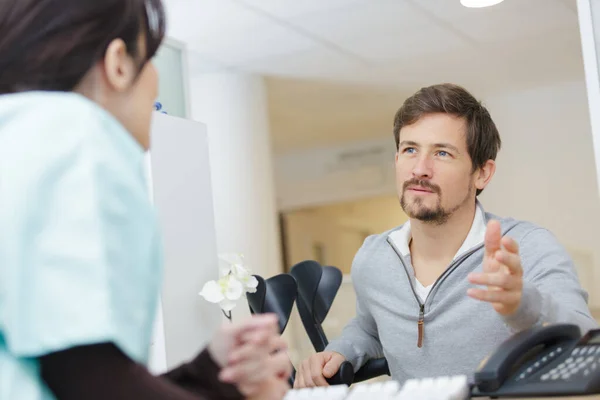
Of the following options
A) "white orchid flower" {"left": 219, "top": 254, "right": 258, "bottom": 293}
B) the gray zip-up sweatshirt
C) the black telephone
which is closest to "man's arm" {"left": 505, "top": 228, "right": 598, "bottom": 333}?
the gray zip-up sweatshirt

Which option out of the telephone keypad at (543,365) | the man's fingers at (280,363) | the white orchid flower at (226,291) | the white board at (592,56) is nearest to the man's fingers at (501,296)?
the telephone keypad at (543,365)

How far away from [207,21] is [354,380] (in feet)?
10.5

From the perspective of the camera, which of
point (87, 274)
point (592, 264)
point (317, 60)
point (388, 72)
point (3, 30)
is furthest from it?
point (592, 264)

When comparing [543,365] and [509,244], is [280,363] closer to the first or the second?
[543,365]

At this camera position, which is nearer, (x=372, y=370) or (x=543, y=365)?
(x=543, y=365)

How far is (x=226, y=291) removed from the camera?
2.32 meters

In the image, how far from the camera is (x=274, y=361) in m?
0.67

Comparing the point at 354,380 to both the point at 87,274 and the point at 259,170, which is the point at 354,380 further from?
the point at 259,170

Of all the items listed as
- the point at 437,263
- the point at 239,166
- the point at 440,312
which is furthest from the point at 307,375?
the point at 239,166

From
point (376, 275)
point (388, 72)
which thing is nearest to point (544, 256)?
point (376, 275)

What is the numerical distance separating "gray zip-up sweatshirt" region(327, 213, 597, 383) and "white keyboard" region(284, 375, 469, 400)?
64 centimetres

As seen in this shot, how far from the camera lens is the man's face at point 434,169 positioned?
71.1 inches

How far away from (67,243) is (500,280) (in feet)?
2.29

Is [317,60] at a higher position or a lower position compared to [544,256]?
higher
